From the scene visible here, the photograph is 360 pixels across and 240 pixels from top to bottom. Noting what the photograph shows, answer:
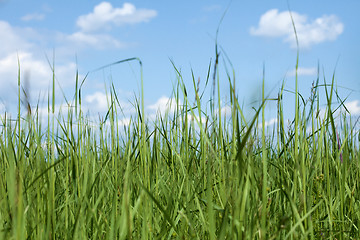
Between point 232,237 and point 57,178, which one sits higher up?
point 57,178

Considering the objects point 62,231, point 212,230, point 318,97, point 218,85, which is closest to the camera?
point 212,230

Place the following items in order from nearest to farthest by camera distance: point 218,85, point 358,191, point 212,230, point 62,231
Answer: point 212,230 → point 218,85 → point 62,231 → point 358,191

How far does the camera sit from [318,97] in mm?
1757

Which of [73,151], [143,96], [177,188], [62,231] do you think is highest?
[143,96]

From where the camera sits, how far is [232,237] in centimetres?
105

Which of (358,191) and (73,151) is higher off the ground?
(73,151)

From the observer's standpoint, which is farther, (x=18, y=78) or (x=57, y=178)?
(x=57, y=178)

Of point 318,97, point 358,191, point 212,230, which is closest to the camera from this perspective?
point 212,230

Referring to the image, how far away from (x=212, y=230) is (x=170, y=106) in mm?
1203

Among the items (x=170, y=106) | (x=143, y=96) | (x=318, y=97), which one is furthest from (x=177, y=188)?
(x=318, y=97)

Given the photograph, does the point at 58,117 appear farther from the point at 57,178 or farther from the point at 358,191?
the point at 358,191

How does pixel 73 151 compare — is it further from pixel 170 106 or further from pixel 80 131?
pixel 170 106

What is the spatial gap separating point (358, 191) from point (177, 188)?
37.9 inches

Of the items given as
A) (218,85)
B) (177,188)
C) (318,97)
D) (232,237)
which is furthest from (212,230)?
(318,97)
